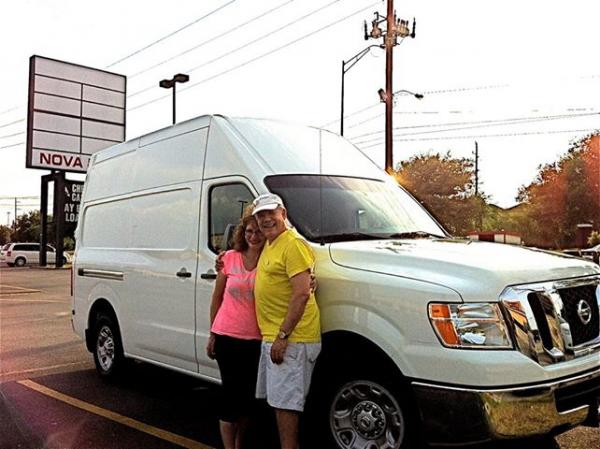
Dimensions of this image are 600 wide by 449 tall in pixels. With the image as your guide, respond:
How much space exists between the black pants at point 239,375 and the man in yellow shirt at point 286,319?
151 millimetres

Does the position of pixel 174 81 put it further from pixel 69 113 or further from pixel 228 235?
pixel 228 235

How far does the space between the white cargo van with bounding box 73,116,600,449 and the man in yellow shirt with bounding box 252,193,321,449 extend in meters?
0.21

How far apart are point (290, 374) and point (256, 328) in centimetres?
43

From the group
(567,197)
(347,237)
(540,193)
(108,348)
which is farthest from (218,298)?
(540,193)

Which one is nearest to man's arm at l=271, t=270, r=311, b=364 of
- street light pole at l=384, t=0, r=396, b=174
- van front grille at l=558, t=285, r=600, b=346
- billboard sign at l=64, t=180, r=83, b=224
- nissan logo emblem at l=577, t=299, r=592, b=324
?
van front grille at l=558, t=285, r=600, b=346

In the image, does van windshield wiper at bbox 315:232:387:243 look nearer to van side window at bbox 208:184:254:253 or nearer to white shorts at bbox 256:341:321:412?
van side window at bbox 208:184:254:253

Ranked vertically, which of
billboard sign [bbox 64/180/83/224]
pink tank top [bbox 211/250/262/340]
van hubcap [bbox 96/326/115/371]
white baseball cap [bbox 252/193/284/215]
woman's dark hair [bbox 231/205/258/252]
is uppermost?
billboard sign [bbox 64/180/83/224]

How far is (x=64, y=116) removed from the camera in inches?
1284

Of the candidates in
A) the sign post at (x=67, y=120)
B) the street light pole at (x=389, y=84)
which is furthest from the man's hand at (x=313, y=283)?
the sign post at (x=67, y=120)

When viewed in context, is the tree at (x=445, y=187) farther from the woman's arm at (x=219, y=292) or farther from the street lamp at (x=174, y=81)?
the woman's arm at (x=219, y=292)

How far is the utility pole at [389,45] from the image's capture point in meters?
20.7

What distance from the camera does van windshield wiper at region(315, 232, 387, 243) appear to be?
436cm

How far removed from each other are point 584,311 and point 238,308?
2.17m

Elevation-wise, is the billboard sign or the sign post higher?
the sign post
